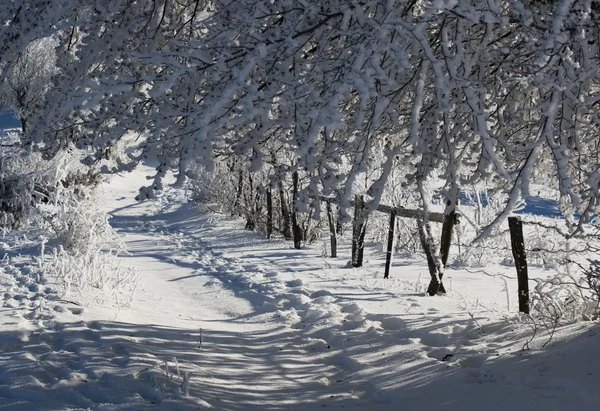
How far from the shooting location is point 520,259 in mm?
5594

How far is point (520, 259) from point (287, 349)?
243 cm

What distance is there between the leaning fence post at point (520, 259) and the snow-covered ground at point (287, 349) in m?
0.23

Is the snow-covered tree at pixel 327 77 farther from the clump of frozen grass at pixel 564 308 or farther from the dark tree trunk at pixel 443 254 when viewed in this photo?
the dark tree trunk at pixel 443 254

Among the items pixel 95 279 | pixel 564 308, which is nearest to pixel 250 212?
pixel 95 279

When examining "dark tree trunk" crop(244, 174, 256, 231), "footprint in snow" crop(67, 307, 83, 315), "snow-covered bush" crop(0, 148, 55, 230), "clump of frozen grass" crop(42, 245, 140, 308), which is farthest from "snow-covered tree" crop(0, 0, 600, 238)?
"dark tree trunk" crop(244, 174, 256, 231)

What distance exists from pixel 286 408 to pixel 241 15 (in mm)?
2439

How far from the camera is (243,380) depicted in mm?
4176

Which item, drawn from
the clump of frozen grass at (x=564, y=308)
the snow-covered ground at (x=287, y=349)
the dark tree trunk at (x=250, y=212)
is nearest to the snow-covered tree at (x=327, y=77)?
the snow-covered ground at (x=287, y=349)

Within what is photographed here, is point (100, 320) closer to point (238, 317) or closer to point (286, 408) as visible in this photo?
point (238, 317)

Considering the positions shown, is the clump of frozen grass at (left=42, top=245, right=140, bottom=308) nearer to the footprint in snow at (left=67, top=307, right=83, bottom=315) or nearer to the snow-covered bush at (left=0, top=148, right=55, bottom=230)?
the footprint in snow at (left=67, top=307, right=83, bottom=315)

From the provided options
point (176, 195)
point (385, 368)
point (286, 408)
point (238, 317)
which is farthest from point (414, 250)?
point (176, 195)

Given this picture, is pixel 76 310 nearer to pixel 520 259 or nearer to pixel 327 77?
pixel 327 77

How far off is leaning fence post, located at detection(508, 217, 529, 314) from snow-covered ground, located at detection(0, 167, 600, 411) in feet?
0.76

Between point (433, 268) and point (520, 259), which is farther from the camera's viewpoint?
point (433, 268)
